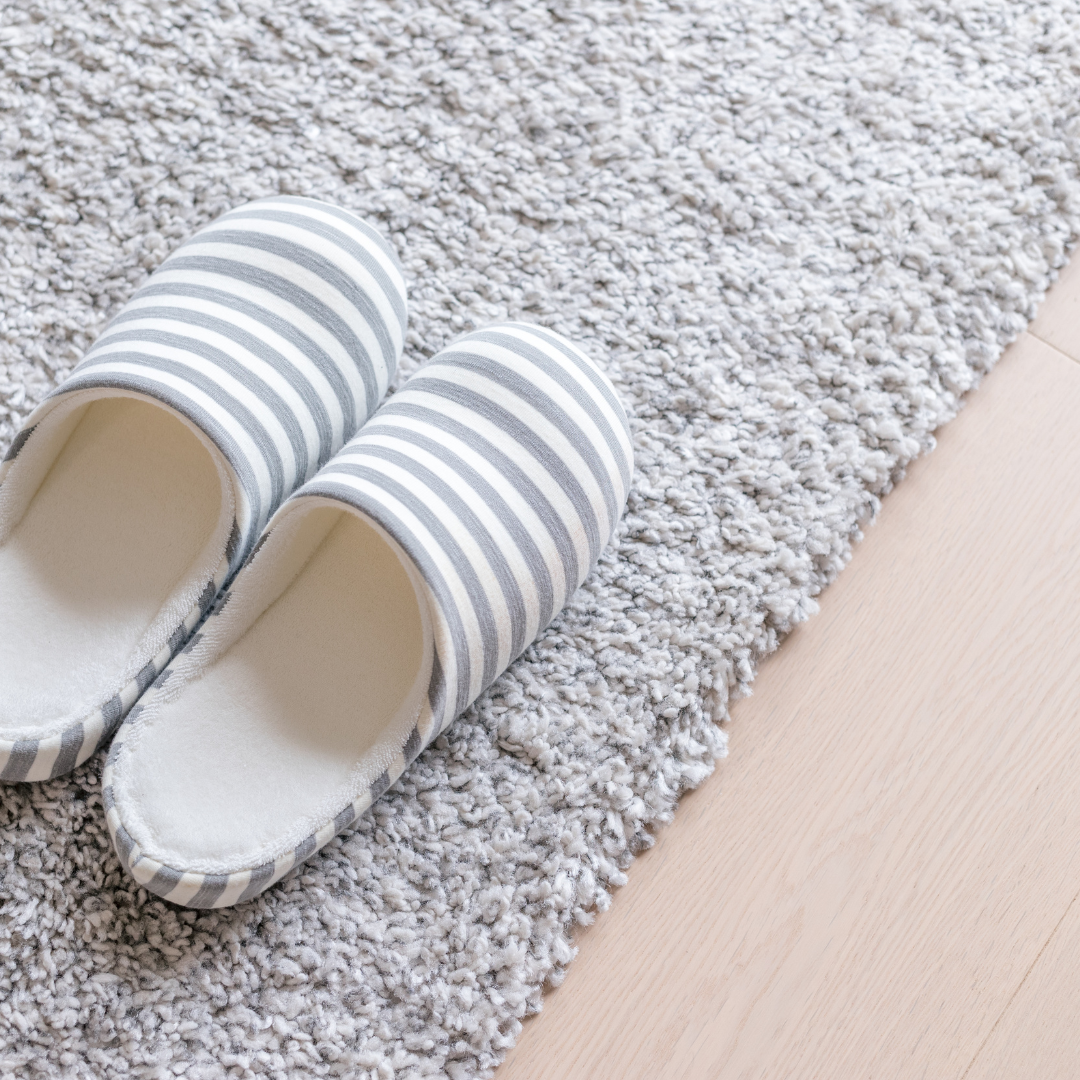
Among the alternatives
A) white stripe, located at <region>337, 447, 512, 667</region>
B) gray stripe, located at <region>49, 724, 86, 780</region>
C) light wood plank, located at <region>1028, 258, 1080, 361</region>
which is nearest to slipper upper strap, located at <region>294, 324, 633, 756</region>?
white stripe, located at <region>337, 447, 512, 667</region>

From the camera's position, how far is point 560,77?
896mm

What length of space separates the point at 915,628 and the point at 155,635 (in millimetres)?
556

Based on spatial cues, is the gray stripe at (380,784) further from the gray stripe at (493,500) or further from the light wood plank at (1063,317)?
the light wood plank at (1063,317)

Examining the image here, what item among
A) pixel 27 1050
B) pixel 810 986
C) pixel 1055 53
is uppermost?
pixel 1055 53

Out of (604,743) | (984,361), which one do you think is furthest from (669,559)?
(984,361)

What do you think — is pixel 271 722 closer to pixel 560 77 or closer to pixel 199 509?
pixel 199 509

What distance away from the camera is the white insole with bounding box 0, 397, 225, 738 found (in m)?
0.70

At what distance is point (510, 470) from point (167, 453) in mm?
245

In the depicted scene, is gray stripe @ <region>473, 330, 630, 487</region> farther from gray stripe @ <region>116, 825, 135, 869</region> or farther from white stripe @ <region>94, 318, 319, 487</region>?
gray stripe @ <region>116, 825, 135, 869</region>

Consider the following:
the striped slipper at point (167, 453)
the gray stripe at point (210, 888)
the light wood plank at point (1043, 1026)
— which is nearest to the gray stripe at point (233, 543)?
the striped slipper at point (167, 453)

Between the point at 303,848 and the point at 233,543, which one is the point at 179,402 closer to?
the point at 233,543

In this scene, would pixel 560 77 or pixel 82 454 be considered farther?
pixel 560 77

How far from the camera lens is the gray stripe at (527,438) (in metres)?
0.73

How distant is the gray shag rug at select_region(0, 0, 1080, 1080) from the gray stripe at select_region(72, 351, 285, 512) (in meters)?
0.15
